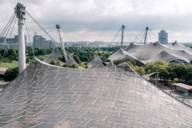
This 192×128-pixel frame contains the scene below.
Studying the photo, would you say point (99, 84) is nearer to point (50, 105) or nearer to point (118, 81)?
point (118, 81)

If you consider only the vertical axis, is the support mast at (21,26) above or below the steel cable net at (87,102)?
above

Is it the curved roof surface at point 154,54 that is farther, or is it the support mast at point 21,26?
the curved roof surface at point 154,54

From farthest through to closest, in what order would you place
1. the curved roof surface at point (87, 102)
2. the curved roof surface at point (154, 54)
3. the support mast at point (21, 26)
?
the curved roof surface at point (154, 54) → the support mast at point (21, 26) → the curved roof surface at point (87, 102)

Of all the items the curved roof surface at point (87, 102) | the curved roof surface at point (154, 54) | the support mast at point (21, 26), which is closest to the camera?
the curved roof surface at point (87, 102)

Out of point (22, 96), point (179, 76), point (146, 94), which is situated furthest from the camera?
point (179, 76)

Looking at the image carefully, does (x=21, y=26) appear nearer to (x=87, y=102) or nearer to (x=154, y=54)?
(x=87, y=102)

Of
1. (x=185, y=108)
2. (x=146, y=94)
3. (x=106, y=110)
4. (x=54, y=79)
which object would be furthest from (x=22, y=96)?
(x=185, y=108)

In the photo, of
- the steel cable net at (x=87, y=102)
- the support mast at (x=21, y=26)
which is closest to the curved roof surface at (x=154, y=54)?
the support mast at (x=21, y=26)

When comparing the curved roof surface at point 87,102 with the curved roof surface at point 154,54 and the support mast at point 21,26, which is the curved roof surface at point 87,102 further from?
the curved roof surface at point 154,54

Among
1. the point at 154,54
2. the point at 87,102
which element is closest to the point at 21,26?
the point at 87,102
